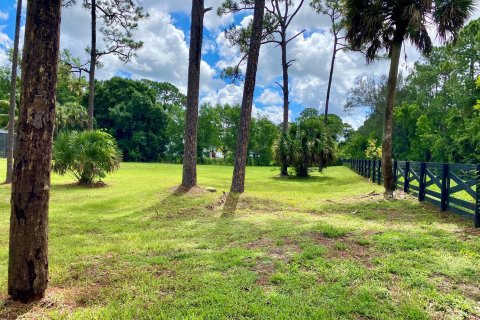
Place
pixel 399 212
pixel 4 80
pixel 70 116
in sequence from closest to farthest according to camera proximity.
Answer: pixel 399 212 < pixel 70 116 < pixel 4 80

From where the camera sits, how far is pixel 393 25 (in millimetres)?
10547

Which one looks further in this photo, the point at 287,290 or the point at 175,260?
the point at 175,260

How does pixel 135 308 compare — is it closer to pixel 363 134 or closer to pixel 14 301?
pixel 14 301

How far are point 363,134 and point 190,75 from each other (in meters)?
36.9

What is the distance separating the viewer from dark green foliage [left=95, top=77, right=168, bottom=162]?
4072 cm

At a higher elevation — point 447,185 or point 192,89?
point 192,89

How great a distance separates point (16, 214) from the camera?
106 inches

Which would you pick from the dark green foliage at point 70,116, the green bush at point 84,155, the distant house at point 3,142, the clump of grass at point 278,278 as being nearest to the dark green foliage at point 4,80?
the distant house at point 3,142

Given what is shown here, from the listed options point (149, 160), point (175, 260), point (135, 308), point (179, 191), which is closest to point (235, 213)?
Result: point (179, 191)

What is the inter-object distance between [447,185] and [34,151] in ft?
25.0

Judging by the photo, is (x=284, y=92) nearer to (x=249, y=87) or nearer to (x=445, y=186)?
(x=249, y=87)

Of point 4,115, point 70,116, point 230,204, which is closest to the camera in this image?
point 230,204

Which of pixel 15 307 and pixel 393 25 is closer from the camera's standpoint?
pixel 15 307

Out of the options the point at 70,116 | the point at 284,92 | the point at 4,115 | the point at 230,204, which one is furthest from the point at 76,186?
the point at 70,116
